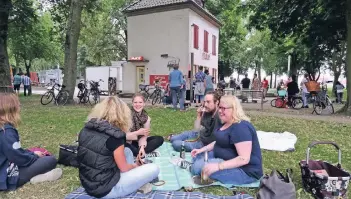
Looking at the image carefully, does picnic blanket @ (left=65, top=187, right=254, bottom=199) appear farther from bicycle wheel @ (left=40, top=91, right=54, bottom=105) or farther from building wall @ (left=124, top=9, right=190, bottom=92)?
building wall @ (left=124, top=9, right=190, bottom=92)

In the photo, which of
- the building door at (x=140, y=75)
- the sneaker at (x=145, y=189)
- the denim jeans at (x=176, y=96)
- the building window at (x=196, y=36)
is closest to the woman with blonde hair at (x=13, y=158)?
the sneaker at (x=145, y=189)

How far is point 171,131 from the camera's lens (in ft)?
26.2

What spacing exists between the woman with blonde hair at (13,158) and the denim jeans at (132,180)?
4.19ft

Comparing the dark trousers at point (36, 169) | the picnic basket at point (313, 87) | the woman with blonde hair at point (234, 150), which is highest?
the picnic basket at point (313, 87)

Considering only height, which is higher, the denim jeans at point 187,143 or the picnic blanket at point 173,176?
the denim jeans at point 187,143

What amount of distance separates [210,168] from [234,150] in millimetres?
366

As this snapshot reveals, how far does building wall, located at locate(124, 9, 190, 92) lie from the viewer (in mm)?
21938

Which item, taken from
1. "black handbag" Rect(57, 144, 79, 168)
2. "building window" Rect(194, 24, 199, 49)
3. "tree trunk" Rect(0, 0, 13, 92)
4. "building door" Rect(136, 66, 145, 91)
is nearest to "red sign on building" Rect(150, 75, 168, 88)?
"building door" Rect(136, 66, 145, 91)

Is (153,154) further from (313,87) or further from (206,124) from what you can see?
(313,87)

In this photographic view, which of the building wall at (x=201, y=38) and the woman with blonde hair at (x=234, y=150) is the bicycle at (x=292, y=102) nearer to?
the building wall at (x=201, y=38)

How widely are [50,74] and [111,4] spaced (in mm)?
14825

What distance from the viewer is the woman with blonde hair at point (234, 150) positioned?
12.2 feet

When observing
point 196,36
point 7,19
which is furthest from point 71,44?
point 196,36

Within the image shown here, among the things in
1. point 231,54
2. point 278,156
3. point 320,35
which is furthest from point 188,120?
point 231,54
